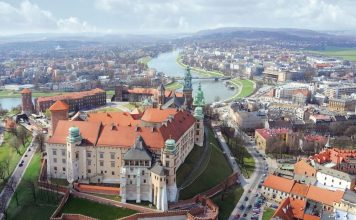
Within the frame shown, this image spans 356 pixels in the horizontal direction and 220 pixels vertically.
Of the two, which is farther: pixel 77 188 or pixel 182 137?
pixel 182 137

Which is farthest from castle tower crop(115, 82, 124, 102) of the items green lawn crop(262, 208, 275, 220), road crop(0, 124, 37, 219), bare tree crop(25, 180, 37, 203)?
green lawn crop(262, 208, 275, 220)

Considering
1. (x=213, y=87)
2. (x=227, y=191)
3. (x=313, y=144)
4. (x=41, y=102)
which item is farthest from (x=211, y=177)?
(x=213, y=87)

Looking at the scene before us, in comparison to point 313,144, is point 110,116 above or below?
above

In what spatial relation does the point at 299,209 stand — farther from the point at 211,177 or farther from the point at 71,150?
the point at 71,150

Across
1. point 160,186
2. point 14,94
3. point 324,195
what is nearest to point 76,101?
point 14,94

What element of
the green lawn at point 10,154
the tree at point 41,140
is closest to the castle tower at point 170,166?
the green lawn at point 10,154

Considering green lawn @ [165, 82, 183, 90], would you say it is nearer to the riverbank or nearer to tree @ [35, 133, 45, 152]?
the riverbank

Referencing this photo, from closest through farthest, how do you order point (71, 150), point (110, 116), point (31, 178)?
point (71, 150) < point (31, 178) < point (110, 116)
